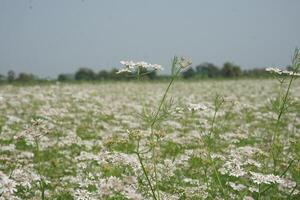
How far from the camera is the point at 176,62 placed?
14.0 feet

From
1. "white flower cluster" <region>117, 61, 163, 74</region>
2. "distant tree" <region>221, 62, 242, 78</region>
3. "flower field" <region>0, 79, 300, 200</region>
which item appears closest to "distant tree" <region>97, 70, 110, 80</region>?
"distant tree" <region>221, 62, 242, 78</region>

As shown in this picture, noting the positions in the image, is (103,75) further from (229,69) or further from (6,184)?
(6,184)

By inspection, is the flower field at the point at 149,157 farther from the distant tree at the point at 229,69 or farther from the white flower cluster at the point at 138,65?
the distant tree at the point at 229,69

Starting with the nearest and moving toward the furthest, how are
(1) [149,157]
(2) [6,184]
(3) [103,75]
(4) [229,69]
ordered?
1. (2) [6,184]
2. (1) [149,157]
3. (3) [103,75]
4. (4) [229,69]

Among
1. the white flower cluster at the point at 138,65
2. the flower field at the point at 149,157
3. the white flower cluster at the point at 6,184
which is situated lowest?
the flower field at the point at 149,157

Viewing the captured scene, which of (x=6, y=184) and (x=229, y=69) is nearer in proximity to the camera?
(x=6, y=184)

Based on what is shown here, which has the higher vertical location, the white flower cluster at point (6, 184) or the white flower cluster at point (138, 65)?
the white flower cluster at point (138, 65)

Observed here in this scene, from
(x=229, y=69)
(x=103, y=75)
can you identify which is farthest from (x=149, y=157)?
(x=229, y=69)

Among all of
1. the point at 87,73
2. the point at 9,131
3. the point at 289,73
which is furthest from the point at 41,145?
the point at 87,73

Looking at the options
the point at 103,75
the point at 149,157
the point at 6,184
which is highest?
the point at 6,184

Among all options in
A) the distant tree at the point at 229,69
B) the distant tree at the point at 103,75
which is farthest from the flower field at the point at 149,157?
the distant tree at the point at 229,69

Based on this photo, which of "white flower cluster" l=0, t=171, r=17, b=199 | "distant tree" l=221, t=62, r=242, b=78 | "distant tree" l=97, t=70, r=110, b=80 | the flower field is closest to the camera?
"white flower cluster" l=0, t=171, r=17, b=199

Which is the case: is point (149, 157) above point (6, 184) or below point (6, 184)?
below

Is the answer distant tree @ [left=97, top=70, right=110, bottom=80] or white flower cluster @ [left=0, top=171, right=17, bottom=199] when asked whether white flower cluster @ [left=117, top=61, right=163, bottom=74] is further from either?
distant tree @ [left=97, top=70, right=110, bottom=80]
